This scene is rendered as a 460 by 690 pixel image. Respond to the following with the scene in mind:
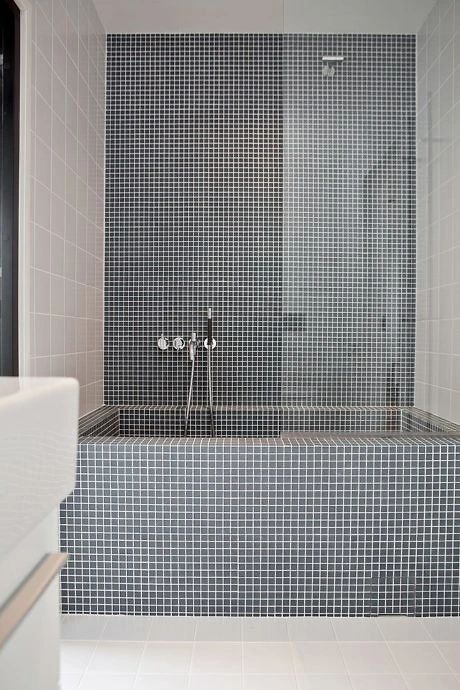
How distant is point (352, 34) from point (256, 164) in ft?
4.39

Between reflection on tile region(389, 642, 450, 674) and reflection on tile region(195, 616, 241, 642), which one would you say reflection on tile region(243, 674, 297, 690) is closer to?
reflection on tile region(195, 616, 241, 642)

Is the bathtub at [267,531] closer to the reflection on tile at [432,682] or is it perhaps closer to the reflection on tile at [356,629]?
the reflection on tile at [356,629]

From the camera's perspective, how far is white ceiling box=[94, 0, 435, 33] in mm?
2238

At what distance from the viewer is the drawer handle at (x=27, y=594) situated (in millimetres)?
520

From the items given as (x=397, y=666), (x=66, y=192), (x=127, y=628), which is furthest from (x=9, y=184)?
(x=397, y=666)

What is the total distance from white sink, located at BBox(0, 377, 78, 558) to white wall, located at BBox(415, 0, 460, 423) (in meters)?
1.84

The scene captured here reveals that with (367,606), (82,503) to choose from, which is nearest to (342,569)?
(367,606)

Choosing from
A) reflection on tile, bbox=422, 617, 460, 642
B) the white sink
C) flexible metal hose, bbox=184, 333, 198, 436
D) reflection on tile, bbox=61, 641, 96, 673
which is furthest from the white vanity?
flexible metal hose, bbox=184, 333, 198, 436

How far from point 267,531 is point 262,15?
8.78ft

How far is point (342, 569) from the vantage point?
218 centimetres

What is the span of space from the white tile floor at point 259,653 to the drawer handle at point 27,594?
1.36 metres

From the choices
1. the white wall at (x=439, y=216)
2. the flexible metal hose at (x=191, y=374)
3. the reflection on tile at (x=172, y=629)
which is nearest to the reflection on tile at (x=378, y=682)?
the reflection on tile at (x=172, y=629)

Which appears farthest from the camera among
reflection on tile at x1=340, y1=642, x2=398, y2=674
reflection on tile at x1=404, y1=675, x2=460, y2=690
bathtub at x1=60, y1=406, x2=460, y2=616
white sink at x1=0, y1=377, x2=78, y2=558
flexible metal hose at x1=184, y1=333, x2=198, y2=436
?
flexible metal hose at x1=184, y1=333, x2=198, y2=436

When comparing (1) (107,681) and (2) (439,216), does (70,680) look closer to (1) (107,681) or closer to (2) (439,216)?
(1) (107,681)
